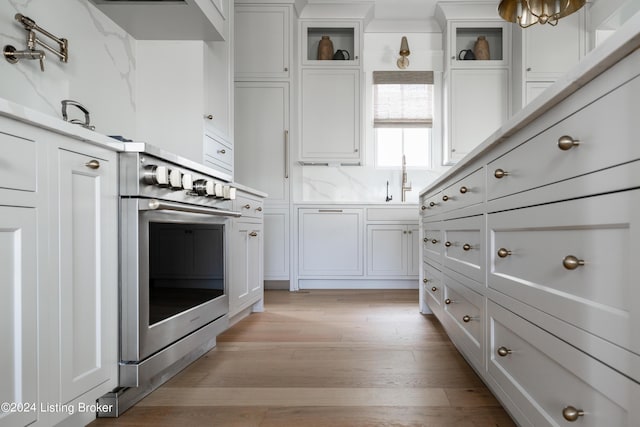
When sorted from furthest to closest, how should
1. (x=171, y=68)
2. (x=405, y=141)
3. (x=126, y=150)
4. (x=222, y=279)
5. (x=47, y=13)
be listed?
1. (x=405, y=141)
2. (x=171, y=68)
3. (x=222, y=279)
4. (x=47, y=13)
5. (x=126, y=150)

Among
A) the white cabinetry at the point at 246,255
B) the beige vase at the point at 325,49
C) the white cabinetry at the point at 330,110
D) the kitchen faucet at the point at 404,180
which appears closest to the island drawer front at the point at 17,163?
the white cabinetry at the point at 246,255

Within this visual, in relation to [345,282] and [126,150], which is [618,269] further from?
[345,282]

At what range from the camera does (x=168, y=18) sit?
227 centimetres

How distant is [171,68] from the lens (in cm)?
253

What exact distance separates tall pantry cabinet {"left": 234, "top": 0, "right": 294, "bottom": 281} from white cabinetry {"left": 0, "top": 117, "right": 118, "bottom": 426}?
2661 millimetres

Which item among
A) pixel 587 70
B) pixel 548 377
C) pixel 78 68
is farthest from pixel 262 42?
pixel 548 377

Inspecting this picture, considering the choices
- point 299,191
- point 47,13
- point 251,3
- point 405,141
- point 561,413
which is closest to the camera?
point 561,413

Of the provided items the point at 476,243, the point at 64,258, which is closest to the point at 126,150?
the point at 64,258

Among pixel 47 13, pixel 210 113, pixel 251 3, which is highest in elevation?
pixel 251 3

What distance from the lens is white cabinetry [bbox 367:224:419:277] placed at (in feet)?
13.1

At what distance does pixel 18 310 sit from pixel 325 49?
3821 millimetres

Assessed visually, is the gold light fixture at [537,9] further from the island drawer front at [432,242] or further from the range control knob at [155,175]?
the range control knob at [155,175]

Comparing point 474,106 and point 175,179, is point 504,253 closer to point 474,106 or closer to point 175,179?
point 175,179

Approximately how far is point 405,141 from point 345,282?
1.65 metres
